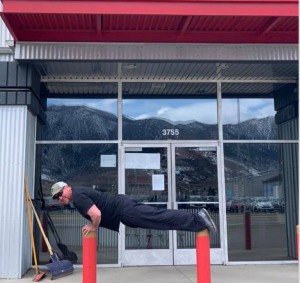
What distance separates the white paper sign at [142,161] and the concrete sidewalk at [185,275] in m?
2.06

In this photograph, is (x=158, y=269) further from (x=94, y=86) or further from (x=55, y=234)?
(x=94, y=86)

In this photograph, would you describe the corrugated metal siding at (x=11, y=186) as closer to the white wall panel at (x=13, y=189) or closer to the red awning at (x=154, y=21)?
the white wall panel at (x=13, y=189)

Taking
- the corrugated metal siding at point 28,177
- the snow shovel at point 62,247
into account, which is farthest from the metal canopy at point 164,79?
the snow shovel at point 62,247

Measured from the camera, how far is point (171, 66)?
8539 millimetres

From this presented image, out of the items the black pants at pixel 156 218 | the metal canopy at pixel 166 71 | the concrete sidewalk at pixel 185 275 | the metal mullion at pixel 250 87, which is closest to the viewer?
the black pants at pixel 156 218

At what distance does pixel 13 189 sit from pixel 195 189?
3679mm

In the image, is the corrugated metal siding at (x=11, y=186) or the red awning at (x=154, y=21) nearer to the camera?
the red awning at (x=154, y=21)

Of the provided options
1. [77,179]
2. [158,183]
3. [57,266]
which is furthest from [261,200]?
[57,266]

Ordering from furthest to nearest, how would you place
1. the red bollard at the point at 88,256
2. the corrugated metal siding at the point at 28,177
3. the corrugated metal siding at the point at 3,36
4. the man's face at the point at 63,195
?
1. the corrugated metal siding at the point at 3,36
2. the corrugated metal siding at the point at 28,177
3. the man's face at the point at 63,195
4. the red bollard at the point at 88,256

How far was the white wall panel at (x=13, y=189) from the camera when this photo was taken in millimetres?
7652

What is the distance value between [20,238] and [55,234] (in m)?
1.13

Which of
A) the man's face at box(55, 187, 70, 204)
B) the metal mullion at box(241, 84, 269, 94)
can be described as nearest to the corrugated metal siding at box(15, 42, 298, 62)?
the metal mullion at box(241, 84, 269, 94)

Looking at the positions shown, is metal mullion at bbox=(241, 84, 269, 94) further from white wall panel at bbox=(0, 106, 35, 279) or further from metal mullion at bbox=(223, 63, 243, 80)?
white wall panel at bbox=(0, 106, 35, 279)

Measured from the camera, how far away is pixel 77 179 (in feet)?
29.7
